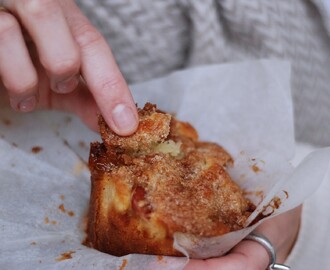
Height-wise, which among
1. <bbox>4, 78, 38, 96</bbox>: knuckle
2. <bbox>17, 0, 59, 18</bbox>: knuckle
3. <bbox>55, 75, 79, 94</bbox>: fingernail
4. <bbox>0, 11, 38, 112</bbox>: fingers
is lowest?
<bbox>55, 75, 79, 94</bbox>: fingernail

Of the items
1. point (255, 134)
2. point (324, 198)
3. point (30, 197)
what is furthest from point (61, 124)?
point (324, 198)

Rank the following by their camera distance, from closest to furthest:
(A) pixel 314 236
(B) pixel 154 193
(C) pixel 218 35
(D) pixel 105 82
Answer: (B) pixel 154 193, (D) pixel 105 82, (A) pixel 314 236, (C) pixel 218 35

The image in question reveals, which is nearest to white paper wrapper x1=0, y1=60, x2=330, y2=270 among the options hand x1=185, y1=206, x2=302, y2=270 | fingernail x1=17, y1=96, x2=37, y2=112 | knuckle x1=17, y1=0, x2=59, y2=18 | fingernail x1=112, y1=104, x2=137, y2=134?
hand x1=185, y1=206, x2=302, y2=270

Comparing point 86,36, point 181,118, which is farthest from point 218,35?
point 86,36

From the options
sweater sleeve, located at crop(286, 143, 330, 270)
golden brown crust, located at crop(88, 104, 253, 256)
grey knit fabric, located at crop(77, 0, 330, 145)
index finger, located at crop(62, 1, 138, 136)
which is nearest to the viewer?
golden brown crust, located at crop(88, 104, 253, 256)

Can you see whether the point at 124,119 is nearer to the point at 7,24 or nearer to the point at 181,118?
the point at 7,24

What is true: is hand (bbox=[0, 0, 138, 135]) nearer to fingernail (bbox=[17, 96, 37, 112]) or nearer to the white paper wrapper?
fingernail (bbox=[17, 96, 37, 112])
